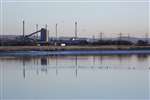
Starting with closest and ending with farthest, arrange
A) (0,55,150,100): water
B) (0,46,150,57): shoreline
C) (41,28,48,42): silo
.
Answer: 1. (0,55,150,100): water
2. (0,46,150,57): shoreline
3. (41,28,48,42): silo

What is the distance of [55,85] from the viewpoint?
8203 millimetres

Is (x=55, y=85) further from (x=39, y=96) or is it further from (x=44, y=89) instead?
(x=39, y=96)

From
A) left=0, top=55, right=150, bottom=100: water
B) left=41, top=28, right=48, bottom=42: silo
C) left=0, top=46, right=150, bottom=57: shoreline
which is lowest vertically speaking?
left=0, top=55, right=150, bottom=100: water

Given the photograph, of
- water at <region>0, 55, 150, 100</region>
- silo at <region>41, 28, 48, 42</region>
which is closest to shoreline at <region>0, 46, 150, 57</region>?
silo at <region>41, 28, 48, 42</region>

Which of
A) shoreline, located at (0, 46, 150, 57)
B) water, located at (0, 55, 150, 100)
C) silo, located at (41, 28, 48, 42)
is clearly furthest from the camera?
silo, located at (41, 28, 48, 42)

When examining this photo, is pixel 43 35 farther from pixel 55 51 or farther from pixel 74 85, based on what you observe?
pixel 74 85

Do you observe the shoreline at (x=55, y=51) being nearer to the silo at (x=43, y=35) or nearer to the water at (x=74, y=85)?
the silo at (x=43, y=35)

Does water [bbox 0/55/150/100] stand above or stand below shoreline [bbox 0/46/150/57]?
below

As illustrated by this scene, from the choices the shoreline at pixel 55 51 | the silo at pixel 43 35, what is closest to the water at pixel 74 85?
the shoreline at pixel 55 51

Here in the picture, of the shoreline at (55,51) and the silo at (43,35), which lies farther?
the silo at (43,35)

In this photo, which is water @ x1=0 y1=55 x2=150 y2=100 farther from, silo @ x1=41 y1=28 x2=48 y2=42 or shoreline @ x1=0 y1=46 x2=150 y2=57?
silo @ x1=41 y1=28 x2=48 y2=42

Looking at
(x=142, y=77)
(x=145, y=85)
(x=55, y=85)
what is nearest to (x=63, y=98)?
(x=55, y=85)

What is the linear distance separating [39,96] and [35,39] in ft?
98.7

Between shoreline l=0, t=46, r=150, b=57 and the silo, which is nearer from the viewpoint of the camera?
shoreline l=0, t=46, r=150, b=57
